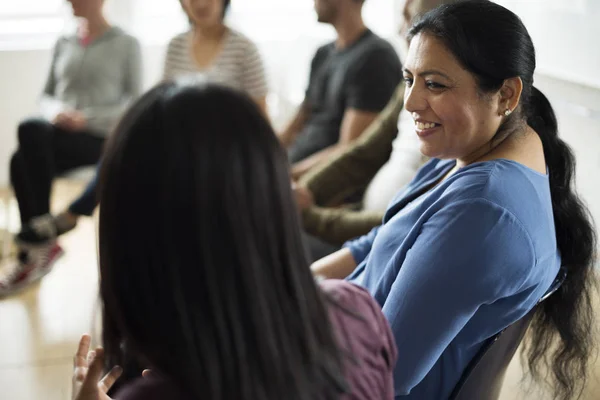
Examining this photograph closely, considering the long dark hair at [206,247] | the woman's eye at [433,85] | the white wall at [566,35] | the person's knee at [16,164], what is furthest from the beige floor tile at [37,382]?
the white wall at [566,35]

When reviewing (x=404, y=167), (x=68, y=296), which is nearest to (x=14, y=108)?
(x=68, y=296)

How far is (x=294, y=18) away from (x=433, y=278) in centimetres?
331

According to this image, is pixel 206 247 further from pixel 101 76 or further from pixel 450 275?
pixel 101 76

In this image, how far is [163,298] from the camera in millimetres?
698

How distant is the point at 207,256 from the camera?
683 mm

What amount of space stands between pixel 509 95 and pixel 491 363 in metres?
0.47

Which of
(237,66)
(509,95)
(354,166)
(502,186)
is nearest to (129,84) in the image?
(237,66)

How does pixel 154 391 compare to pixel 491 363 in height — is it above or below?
above

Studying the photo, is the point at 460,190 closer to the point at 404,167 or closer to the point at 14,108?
the point at 404,167

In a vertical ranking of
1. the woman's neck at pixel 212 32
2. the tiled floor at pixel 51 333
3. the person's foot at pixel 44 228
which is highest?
the woman's neck at pixel 212 32

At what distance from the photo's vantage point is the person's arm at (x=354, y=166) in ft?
7.19

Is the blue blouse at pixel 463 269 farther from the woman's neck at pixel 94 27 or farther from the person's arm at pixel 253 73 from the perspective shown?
the woman's neck at pixel 94 27

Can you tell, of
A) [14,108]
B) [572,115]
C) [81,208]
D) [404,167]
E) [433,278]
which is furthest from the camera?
[14,108]

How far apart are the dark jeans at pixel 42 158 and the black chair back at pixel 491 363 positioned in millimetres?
2076
